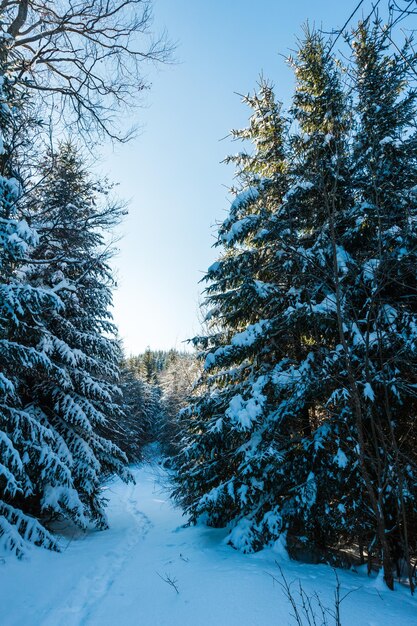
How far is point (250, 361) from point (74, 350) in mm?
4482

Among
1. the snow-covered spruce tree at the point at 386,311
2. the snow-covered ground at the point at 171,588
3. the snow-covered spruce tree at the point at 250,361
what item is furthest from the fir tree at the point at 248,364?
the snow-covered spruce tree at the point at 386,311

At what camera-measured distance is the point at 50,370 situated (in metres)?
7.66

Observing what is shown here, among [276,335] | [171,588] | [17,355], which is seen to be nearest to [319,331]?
[276,335]

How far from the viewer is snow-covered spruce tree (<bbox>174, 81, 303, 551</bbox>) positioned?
20.4ft

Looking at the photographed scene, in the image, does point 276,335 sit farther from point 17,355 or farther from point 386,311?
point 17,355

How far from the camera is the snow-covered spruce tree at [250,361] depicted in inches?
245

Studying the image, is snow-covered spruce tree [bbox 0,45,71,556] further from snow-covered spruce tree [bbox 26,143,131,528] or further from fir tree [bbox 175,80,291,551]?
fir tree [bbox 175,80,291,551]

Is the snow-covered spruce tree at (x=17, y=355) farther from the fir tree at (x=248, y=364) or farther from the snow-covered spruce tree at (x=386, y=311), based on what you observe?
the snow-covered spruce tree at (x=386, y=311)

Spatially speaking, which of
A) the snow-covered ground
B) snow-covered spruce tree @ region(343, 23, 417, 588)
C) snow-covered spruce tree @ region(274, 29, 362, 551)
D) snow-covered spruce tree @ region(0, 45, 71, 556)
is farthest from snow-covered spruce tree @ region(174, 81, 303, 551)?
snow-covered spruce tree @ region(0, 45, 71, 556)

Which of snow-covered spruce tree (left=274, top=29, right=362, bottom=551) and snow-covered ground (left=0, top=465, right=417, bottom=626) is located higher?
snow-covered spruce tree (left=274, top=29, right=362, bottom=551)

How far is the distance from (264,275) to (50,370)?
18.3 ft

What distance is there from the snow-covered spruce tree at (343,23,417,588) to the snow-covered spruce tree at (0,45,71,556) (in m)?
5.03

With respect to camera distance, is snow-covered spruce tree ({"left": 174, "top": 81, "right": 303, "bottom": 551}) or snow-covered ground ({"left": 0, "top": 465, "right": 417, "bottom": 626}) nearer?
snow-covered ground ({"left": 0, "top": 465, "right": 417, "bottom": 626})

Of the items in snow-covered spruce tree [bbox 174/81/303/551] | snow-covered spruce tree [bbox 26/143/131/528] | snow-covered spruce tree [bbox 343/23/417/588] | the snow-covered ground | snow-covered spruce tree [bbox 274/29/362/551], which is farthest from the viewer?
snow-covered spruce tree [bbox 26/143/131/528]
